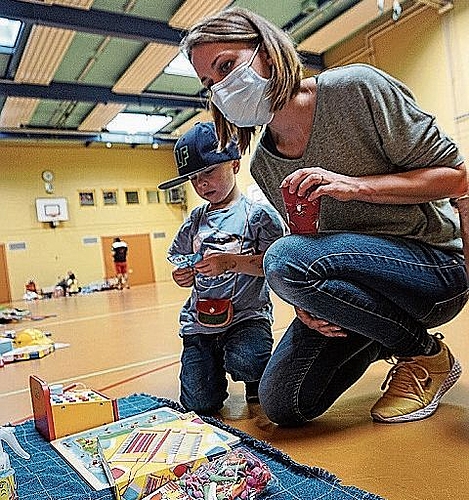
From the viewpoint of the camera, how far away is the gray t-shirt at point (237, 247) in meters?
1.41

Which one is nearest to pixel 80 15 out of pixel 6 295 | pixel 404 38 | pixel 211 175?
pixel 404 38

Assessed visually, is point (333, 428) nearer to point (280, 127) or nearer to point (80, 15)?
point (280, 127)

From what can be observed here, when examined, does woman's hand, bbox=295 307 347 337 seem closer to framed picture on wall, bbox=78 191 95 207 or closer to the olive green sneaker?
the olive green sneaker

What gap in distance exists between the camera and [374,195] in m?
0.97

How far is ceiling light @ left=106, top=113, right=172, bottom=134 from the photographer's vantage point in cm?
814

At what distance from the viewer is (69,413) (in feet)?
3.92

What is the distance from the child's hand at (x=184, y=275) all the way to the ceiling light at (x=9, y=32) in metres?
4.03

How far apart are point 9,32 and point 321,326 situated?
16.0 feet

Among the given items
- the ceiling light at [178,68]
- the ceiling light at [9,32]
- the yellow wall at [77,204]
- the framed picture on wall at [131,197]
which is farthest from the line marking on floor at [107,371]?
the framed picture on wall at [131,197]

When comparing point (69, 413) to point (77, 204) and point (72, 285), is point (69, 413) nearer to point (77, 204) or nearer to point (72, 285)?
point (72, 285)

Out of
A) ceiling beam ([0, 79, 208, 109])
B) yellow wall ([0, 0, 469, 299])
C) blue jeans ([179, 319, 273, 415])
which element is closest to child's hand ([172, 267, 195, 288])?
blue jeans ([179, 319, 273, 415])

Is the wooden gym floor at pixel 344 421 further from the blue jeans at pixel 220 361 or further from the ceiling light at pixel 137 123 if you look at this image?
the ceiling light at pixel 137 123

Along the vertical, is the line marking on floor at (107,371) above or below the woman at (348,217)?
below

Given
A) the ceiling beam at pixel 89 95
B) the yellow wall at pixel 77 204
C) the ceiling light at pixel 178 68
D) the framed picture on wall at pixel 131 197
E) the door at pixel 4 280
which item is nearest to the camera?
the ceiling light at pixel 178 68
